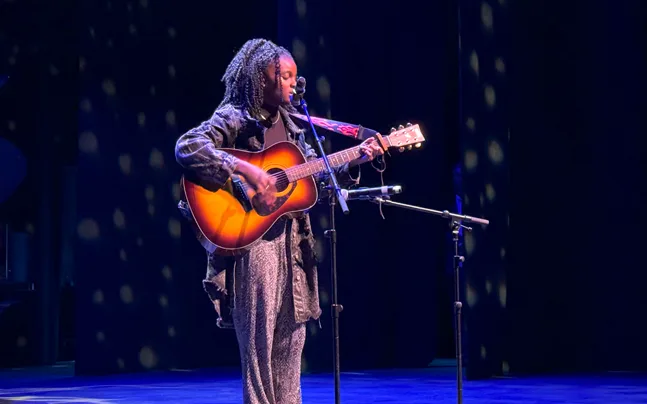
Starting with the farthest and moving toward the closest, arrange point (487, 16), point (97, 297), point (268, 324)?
1. point (97, 297)
2. point (487, 16)
3. point (268, 324)

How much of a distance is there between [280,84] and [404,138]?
22.4 inches

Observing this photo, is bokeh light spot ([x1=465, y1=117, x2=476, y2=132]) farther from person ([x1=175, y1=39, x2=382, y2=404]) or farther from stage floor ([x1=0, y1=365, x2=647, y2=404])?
person ([x1=175, y1=39, x2=382, y2=404])

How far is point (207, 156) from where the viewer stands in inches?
130

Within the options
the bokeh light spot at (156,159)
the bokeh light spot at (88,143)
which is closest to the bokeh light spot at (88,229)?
the bokeh light spot at (88,143)

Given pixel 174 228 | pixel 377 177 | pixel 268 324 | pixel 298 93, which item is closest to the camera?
pixel 268 324

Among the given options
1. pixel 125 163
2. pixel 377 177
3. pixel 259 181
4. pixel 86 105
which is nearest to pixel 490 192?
pixel 377 177

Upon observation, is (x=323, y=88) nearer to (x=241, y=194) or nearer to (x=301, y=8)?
(x=301, y=8)

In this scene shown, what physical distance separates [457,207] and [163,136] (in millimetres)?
2112

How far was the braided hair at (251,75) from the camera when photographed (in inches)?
136

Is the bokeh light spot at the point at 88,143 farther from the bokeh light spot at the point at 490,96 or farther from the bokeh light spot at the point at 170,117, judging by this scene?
the bokeh light spot at the point at 490,96

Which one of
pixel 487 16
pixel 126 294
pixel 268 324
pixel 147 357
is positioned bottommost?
pixel 147 357

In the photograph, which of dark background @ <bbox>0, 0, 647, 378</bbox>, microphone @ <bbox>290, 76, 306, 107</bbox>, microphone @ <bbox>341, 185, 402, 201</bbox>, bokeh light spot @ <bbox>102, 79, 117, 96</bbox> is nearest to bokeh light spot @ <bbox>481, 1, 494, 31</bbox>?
dark background @ <bbox>0, 0, 647, 378</bbox>

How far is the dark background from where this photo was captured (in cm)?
612

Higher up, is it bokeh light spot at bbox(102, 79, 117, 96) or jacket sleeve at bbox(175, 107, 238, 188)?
bokeh light spot at bbox(102, 79, 117, 96)
